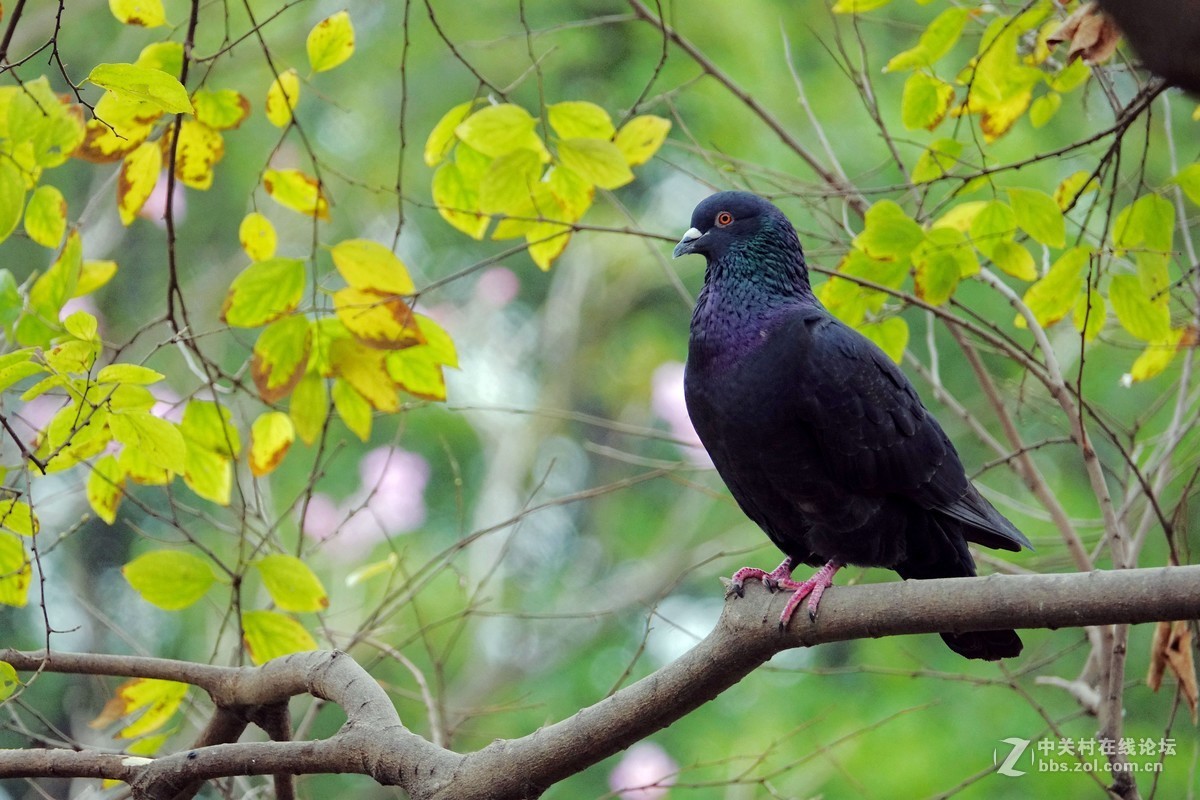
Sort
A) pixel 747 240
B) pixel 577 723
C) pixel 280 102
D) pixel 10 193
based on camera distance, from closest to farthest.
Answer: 1. pixel 577 723
2. pixel 10 193
3. pixel 280 102
4. pixel 747 240

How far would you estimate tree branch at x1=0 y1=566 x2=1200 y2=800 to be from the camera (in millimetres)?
1764

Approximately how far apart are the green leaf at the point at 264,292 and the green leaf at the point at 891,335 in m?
1.41

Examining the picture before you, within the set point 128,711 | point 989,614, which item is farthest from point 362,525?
point 989,614

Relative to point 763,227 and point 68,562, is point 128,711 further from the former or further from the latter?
point 68,562

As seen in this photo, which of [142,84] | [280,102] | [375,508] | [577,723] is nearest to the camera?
[142,84]

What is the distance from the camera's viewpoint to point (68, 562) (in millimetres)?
5680

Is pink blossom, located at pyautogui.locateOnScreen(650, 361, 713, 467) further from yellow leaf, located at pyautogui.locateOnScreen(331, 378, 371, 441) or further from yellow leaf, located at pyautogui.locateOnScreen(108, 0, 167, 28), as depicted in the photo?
yellow leaf, located at pyautogui.locateOnScreen(108, 0, 167, 28)

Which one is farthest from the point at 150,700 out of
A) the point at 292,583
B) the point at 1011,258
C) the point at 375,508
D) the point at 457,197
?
the point at 375,508

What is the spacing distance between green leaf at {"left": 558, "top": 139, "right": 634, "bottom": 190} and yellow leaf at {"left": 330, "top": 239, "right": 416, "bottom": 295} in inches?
17.6

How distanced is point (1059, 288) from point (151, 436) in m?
1.91

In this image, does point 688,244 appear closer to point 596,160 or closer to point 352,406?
point 596,160

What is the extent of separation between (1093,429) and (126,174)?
162 inches

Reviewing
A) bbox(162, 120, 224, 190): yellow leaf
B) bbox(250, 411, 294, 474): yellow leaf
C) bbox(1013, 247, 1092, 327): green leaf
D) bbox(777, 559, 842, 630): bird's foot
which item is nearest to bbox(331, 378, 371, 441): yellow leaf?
bbox(250, 411, 294, 474): yellow leaf

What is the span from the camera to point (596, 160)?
2.56m
